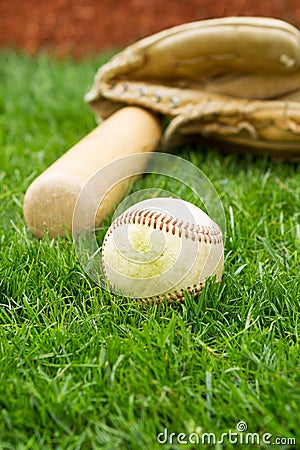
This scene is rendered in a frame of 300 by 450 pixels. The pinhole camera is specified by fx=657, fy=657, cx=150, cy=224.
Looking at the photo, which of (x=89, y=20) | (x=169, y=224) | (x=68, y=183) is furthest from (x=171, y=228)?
(x=89, y=20)

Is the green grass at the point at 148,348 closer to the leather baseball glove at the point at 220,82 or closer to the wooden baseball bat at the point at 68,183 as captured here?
the wooden baseball bat at the point at 68,183

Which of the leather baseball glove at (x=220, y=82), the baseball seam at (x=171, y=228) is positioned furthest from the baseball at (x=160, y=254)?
the leather baseball glove at (x=220, y=82)

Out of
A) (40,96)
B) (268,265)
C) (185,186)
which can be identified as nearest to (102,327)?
(268,265)

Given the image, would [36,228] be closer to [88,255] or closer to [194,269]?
[88,255]

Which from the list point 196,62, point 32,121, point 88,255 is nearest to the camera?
point 88,255

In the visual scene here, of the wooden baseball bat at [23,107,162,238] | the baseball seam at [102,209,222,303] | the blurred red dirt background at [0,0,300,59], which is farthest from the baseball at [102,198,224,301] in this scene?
the blurred red dirt background at [0,0,300,59]

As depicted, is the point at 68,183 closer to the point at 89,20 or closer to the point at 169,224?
the point at 169,224

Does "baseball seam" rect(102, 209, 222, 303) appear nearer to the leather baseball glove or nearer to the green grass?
the green grass

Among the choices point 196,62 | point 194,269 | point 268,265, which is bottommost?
point 268,265
